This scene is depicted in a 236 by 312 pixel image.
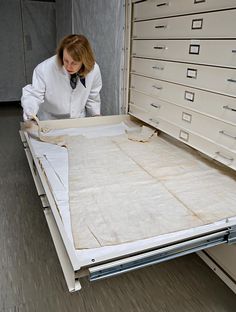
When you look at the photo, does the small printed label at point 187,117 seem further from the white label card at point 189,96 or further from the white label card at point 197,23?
the white label card at point 197,23

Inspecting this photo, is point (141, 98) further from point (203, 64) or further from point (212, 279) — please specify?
point (212, 279)

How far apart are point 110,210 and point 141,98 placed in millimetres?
1100

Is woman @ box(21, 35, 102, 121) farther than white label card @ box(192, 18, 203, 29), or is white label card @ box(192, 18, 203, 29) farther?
woman @ box(21, 35, 102, 121)

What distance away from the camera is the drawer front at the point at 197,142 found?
126cm

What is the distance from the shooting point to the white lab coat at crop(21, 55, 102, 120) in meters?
1.88

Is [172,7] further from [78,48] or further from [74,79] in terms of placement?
[74,79]

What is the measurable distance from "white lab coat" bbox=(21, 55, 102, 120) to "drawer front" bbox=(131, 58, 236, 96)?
0.44 metres

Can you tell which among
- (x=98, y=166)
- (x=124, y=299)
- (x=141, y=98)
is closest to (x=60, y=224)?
(x=98, y=166)

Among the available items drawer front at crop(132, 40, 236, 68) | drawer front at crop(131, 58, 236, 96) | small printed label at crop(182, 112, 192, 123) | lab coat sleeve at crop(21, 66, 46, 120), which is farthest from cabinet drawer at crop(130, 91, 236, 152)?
lab coat sleeve at crop(21, 66, 46, 120)

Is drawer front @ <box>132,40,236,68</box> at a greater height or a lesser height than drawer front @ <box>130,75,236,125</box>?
greater

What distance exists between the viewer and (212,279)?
1.41 metres

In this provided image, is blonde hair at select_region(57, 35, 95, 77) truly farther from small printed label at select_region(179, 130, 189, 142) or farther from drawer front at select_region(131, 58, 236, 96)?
small printed label at select_region(179, 130, 189, 142)

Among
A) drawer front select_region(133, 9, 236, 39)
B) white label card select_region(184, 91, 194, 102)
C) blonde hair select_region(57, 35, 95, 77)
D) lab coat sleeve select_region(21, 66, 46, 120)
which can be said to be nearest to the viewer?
drawer front select_region(133, 9, 236, 39)

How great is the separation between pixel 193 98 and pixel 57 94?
97 centimetres
